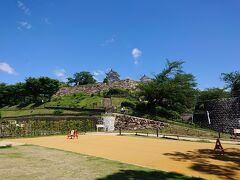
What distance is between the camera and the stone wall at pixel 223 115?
33938 mm

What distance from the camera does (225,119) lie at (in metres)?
34.9

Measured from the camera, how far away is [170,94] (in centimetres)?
3859

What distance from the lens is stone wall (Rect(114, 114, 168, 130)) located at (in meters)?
35.0

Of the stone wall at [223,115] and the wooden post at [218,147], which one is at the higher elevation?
the stone wall at [223,115]

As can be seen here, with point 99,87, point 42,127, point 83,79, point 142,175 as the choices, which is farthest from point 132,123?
point 83,79

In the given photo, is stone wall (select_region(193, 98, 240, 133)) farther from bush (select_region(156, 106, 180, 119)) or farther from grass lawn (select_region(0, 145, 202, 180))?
grass lawn (select_region(0, 145, 202, 180))

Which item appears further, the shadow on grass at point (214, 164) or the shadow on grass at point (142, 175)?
the shadow on grass at point (214, 164)

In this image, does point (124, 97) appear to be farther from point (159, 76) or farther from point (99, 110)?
point (99, 110)

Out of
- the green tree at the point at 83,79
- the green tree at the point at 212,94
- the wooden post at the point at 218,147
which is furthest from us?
the green tree at the point at 83,79

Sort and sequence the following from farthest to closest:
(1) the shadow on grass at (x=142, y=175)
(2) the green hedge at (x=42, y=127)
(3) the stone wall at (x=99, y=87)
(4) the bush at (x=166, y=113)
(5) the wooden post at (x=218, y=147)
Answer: (3) the stone wall at (x=99, y=87), (4) the bush at (x=166, y=113), (2) the green hedge at (x=42, y=127), (5) the wooden post at (x=218, y=147), (1) the shadow on grass at (x=142, y=175)

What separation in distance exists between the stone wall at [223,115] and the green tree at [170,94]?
2844mm

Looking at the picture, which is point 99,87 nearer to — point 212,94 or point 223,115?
point 212,94

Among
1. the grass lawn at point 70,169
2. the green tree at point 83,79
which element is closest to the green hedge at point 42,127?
the grass lawn at point 70,169

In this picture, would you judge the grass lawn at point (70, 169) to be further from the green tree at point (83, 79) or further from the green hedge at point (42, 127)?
the green tree at point (83, 79)
